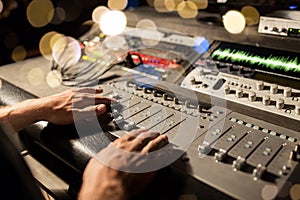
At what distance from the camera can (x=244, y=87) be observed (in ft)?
3.51

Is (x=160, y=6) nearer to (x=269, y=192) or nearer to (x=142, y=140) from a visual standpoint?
(x=142, y=140)

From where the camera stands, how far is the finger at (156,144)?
0.83m

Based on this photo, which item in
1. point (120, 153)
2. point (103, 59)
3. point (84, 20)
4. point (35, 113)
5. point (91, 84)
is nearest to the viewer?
point (120, 153)

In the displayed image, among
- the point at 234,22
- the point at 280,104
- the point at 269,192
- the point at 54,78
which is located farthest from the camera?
the point at 54,78

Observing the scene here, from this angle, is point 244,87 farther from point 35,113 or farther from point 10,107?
point 10,107

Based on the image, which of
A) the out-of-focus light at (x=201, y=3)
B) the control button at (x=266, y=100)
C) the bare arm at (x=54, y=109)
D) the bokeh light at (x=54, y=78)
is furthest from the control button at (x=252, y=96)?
the bokeh light at (x=54, y=78)

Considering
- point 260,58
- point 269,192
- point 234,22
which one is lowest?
point 269,192

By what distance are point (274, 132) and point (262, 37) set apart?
0.42 metres

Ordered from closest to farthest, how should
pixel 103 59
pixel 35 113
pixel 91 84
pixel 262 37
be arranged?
pixel 35 113 → pixel 262 37 → pixel 91 84 → pixel 103 59

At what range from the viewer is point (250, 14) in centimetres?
123

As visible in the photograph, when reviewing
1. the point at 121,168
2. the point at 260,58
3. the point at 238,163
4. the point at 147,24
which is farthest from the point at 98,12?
the point at 238,163

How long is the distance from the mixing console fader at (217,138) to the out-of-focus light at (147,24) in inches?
16.9

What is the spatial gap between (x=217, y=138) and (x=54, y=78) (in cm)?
79

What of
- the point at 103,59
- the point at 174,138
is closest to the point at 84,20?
the point at 103,59
